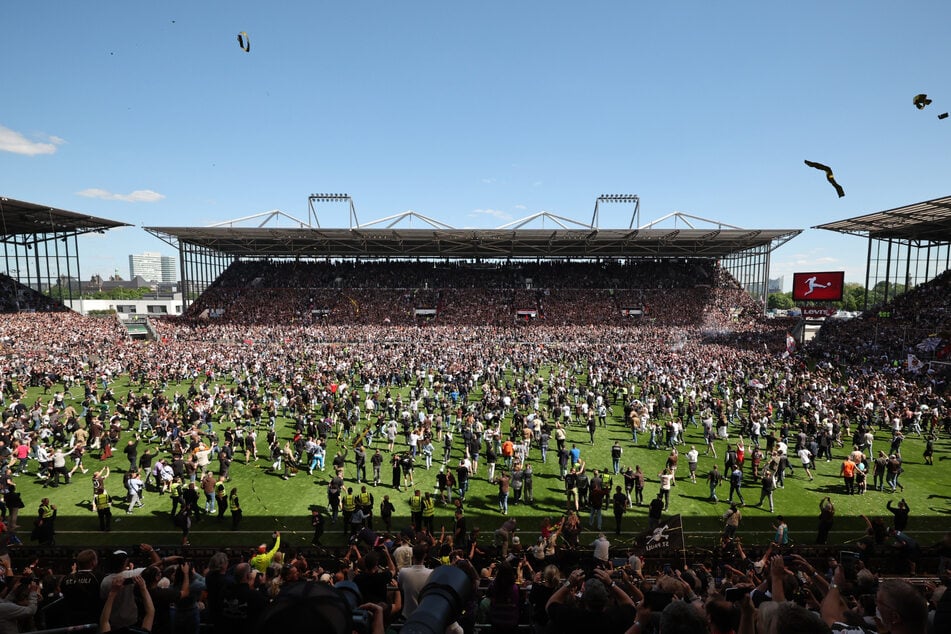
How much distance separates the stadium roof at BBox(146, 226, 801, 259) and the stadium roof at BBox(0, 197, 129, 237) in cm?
625

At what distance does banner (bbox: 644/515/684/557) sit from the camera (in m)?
7.61

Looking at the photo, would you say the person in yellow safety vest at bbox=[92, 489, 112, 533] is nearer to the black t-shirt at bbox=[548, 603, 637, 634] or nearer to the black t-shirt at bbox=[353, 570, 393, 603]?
the black t-shirt at bbox=[353, 570, 393, 603]

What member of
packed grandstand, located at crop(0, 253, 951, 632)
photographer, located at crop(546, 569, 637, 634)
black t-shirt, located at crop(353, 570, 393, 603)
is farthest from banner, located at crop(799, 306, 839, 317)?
black t-shirt, located at crop(353, 570, 393, 603)

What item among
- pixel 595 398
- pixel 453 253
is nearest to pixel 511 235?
pixel 453 253

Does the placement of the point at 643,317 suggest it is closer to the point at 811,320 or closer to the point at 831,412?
the point at 811,320

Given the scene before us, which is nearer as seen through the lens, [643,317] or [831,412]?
[831,412]

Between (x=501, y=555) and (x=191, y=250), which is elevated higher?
(x=191, y=250)

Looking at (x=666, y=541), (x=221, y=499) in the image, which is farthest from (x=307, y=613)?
(x=221, y=499)

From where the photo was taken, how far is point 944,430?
58.2 ft

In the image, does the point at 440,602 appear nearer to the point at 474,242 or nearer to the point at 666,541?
the point at 666,541

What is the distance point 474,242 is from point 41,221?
3838cm

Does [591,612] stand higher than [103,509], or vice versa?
[591,612]

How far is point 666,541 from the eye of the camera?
812cm

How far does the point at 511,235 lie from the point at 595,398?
28.0 metres
